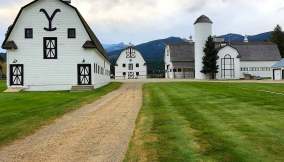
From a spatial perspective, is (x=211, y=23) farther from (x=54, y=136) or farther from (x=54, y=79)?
(x=54, y=136)

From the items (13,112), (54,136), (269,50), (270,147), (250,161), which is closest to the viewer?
(250,161)

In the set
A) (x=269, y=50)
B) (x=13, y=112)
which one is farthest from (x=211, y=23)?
(x=13, y=112)

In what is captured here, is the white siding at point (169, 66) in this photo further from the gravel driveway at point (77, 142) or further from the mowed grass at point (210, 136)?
the gravel driveway at point (77, 142)

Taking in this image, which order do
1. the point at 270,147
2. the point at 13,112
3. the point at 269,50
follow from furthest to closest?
1. the point at 269,50
2. the point at 13,112
3. the point at 270,147

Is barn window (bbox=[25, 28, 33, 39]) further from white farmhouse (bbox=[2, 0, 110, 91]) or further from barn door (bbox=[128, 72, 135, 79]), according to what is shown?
barn door (bbox=[128, 72, 135, 79])

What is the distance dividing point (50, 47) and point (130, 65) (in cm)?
7710

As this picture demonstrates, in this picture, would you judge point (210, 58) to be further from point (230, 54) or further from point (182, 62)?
point (182, 62)

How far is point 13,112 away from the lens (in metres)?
22.5

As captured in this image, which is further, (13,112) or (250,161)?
(13,112)

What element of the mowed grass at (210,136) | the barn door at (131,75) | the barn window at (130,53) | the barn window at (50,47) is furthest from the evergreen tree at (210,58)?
the mowed grass at (210,136)

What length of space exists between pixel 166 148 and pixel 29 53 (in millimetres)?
38277

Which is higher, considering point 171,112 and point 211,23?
point 211,23

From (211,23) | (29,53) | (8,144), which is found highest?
(211,23)

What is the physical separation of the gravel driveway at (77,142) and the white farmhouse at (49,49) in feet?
94.7
